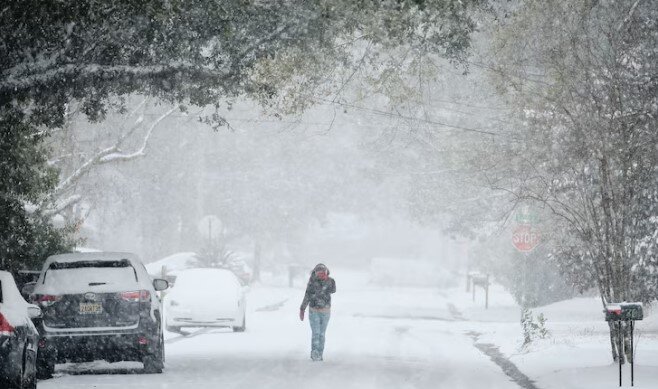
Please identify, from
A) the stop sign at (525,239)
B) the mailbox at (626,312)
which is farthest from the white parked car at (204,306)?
the mailbox at (626,312)

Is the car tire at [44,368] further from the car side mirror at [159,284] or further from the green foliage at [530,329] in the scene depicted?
the green foliage at [530,329]

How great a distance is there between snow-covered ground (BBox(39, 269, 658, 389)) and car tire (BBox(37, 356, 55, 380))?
0.18 m

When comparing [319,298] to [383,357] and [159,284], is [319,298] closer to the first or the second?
[383,357]

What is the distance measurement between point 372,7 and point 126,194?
34.1 meters

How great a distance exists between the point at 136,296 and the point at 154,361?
1.05 m

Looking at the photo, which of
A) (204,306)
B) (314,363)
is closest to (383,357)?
(314,363)

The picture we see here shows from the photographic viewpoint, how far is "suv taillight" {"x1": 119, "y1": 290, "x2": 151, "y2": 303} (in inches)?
743

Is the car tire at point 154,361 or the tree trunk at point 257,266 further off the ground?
the tree trunk at point 257,266

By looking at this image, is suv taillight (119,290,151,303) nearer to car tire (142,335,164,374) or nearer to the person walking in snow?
car tire (142,335,164,374)

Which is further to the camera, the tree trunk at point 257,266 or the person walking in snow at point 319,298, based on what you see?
the tree trunk at point 257,266

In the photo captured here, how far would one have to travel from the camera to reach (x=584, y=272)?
26.9 m

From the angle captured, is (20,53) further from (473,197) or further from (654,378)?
(473,197)

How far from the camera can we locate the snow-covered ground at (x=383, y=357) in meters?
18.0

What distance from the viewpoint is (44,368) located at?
18453 mm
